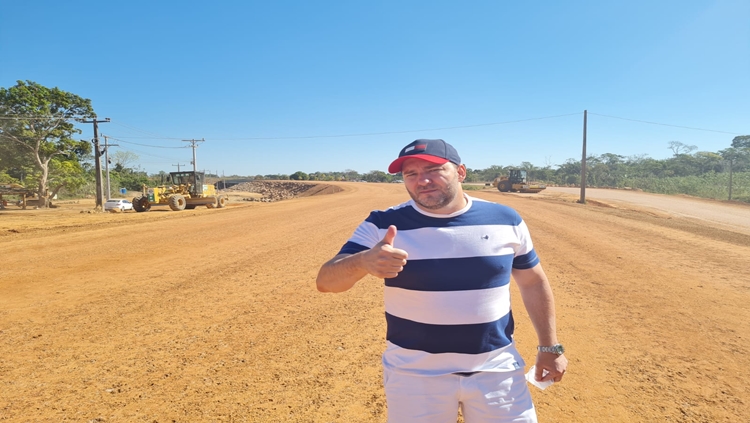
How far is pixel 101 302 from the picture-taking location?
5.42 metres

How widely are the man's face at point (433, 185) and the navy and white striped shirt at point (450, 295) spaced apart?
54 millimetres

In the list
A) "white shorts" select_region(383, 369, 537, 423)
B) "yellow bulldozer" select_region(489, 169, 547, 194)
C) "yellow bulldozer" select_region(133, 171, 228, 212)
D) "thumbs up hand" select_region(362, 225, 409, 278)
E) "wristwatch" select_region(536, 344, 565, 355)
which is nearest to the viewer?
"thumbs up hand" select_region(362, 225, 409, 278)

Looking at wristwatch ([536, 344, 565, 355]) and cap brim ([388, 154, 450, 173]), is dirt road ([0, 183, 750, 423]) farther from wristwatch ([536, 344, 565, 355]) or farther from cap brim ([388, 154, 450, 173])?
cap brim ([388, 154, 450, 173])

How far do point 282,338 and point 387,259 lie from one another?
3136mm

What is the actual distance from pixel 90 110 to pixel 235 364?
3352cm

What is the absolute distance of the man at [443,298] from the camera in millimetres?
1683

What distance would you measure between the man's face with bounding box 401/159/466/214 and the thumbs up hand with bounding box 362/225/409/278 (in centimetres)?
36

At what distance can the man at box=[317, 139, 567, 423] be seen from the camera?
168 cm

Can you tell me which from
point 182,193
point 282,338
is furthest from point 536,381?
point 182,193

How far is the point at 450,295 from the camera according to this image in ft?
5.61

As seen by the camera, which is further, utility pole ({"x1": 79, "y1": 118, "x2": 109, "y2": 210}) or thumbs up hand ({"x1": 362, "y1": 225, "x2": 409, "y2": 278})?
utility pole ({"x1": 79, "y1": 118, "x2": 109, "y2": 210})

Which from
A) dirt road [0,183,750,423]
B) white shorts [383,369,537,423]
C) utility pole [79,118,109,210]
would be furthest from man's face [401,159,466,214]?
utility pole [79,118,109,210]

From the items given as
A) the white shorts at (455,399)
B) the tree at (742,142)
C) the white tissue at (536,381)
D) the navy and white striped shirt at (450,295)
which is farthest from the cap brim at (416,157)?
the tree at (742,142)

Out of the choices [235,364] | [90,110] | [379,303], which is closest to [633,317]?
[379,303]
